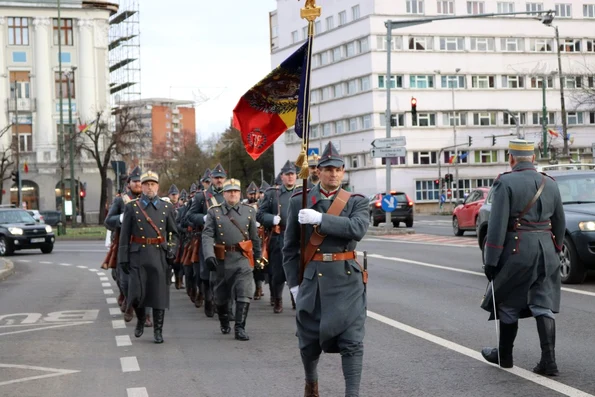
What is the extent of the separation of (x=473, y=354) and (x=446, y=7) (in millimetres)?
86705

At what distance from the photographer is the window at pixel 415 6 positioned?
91375 millimetres

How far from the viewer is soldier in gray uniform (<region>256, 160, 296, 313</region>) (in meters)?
14.1

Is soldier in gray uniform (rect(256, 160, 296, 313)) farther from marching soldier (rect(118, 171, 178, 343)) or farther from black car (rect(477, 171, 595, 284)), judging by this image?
black car (rect(477, 171, 595, 284))

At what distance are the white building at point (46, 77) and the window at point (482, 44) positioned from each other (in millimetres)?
34663

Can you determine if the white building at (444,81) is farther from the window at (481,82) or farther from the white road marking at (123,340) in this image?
the white road marking at (123,340)

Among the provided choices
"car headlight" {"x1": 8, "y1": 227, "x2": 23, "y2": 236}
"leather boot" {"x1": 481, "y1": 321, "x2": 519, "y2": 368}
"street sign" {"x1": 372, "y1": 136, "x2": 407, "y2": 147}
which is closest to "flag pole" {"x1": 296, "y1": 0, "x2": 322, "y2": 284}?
"leather boot" {"x1": 481, "y1": 321, "x2": 519, "y2": 368}

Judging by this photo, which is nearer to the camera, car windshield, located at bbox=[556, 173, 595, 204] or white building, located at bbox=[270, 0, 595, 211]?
car windshield, located at bbox=[556, 173, 595, 204]

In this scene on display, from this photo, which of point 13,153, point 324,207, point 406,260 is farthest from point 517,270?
point 13,153

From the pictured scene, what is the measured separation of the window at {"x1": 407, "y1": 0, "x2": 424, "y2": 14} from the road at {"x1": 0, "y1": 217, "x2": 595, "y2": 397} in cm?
7647

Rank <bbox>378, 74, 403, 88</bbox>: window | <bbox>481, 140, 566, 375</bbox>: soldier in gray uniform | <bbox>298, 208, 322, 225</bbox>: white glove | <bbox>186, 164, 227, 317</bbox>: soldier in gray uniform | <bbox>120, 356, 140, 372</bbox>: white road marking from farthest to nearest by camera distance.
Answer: <bbox>378, 74, 403, 88</bbox>: window
<bbox>186, 164, 227, 317</bbox>: soldier in gray uniform
<bbox>120, 356, 140, 372</bbox>: white road marking
<bbox>481, 140, 566, 375</bbox>: soldier in gray uniform
<bbox>298, 208, 322, 225</bbox>: white glove

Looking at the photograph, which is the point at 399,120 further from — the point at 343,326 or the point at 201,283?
the point at 343,326

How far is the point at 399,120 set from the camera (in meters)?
92.0

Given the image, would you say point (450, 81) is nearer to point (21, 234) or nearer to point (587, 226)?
point (21, 234)

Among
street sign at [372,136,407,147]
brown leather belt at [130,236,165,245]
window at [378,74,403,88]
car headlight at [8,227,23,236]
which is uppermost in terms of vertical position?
window at [378,74,403,88]
